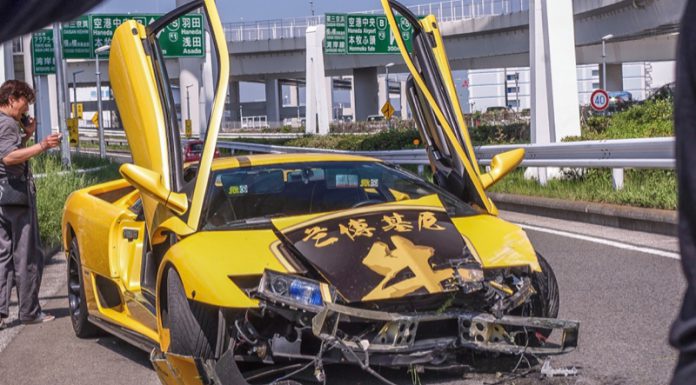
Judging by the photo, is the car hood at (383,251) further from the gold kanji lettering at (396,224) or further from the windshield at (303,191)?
the windshield at (303,191)

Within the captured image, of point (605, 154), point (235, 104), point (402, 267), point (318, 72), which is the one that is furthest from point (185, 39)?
point (235, 104)

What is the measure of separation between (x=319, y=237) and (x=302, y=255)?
189mm

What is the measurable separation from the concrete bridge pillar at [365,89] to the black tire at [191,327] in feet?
206

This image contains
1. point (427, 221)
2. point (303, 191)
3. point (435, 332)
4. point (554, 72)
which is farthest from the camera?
point (554, 72)

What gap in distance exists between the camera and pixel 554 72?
19.0 metres

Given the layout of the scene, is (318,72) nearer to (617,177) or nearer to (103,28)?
(103,28)

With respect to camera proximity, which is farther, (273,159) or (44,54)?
(44,54)

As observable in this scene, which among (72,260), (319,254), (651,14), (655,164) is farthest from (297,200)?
(651,14)

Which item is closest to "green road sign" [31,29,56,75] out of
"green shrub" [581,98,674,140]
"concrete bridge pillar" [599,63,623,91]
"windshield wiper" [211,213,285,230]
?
"green shrub" [581,98,674,140]

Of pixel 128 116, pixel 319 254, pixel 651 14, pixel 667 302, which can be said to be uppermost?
pixel 651 14

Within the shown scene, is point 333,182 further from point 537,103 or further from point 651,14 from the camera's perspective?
point 651,14

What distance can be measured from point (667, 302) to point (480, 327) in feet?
9.56

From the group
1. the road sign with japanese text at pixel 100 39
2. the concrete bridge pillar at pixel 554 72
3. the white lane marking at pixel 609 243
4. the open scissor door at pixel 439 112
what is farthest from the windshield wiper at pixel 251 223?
the road sign with japanese text at pixel 100 39

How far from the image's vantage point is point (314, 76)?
59188 millimetres
